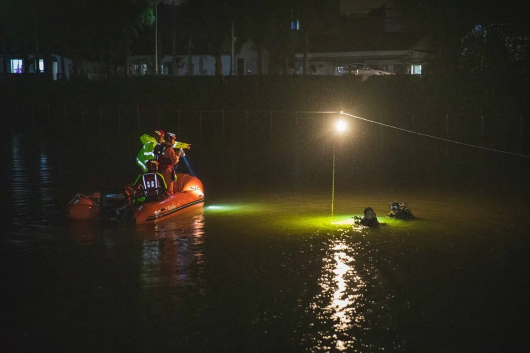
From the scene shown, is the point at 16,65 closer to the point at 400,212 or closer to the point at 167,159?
the point at 167,159

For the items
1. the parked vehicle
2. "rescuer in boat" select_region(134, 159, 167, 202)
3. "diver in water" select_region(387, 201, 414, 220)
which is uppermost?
the parked vehicle

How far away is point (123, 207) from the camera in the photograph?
1695cm

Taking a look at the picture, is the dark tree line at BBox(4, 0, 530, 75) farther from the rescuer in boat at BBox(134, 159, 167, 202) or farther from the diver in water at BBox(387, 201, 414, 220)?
the rescuer in boat at BBox(134, 159, 167, 202)

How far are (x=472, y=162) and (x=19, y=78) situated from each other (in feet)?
146

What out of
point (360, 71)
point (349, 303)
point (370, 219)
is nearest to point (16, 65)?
point (360, 71)

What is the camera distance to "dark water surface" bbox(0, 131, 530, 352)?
30.4 feet

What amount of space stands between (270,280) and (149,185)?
6558 mm

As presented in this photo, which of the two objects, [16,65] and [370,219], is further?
[16,65]

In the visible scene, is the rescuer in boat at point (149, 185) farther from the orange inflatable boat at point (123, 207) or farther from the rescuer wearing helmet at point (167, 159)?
the rescuer wearing helmet at point (167, 159)

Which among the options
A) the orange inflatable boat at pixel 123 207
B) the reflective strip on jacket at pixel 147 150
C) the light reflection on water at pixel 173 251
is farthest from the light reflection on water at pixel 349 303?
the reflective strip on jacket at pixel 147 150

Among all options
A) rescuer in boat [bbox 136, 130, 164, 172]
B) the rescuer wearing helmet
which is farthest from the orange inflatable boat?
rescuer in boat [bbox 136, 130, 164, 172]

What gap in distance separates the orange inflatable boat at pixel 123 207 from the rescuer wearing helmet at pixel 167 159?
57 cm

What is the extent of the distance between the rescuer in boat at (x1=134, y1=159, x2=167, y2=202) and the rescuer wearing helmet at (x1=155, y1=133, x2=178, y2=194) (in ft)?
2.98

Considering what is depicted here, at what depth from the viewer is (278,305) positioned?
10.5m
